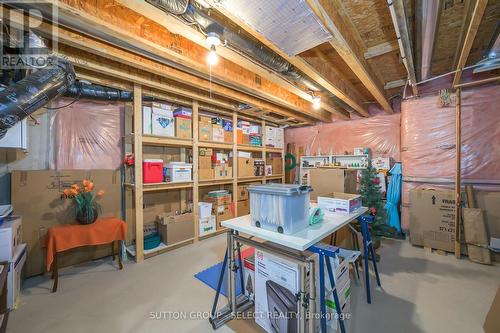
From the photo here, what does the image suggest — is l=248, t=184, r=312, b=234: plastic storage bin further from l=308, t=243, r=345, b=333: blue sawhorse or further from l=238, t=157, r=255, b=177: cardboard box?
l=238, t=157, r=255, b=177: cardboard box

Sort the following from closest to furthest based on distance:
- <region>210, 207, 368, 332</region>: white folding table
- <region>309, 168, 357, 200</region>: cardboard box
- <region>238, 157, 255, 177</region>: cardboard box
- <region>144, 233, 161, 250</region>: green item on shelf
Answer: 1. <region>210, 207, 368, 332</region>: white folding table
2. <region>309, 168, 357, 200</region>: cardboard box
3. <region>144, 233, 161, 250</region>: green item on shelf
4. <region>238, 157, 255, 177</region>: cardboard box

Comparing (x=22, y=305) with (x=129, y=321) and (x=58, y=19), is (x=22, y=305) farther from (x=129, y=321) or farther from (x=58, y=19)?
(x=58, y=19)

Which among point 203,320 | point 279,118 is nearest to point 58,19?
point 203,320

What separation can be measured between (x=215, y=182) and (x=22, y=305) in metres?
2.56

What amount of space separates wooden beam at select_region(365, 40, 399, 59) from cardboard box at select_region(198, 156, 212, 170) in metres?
2.69

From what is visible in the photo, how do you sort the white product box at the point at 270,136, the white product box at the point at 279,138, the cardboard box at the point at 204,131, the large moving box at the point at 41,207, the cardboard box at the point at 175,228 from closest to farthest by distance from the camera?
the large moving box at the point at 41,207, the cardboard box at the point at 175,228, the cardboard box at the point at 204,131, the white product box at the point at 270,136, the white product box at the point at 279,138

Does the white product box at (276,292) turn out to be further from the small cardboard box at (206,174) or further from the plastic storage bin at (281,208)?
the small cardboard box at (206,174)

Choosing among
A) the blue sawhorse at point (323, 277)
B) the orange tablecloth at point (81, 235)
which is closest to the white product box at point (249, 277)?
the blue sawhorse at point (323, 277)

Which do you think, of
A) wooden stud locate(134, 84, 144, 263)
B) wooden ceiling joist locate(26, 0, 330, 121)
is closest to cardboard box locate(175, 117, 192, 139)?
wooden stud locate(134, 84, 144, 263)

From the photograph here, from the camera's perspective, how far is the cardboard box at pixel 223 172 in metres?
3.78

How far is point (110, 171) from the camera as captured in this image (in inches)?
116

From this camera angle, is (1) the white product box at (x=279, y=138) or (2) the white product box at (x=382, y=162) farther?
(1) the white product box at (x=279, y=138)

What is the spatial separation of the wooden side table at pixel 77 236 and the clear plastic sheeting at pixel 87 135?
2.93 ft

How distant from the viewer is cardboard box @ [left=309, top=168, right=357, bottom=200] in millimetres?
2585
